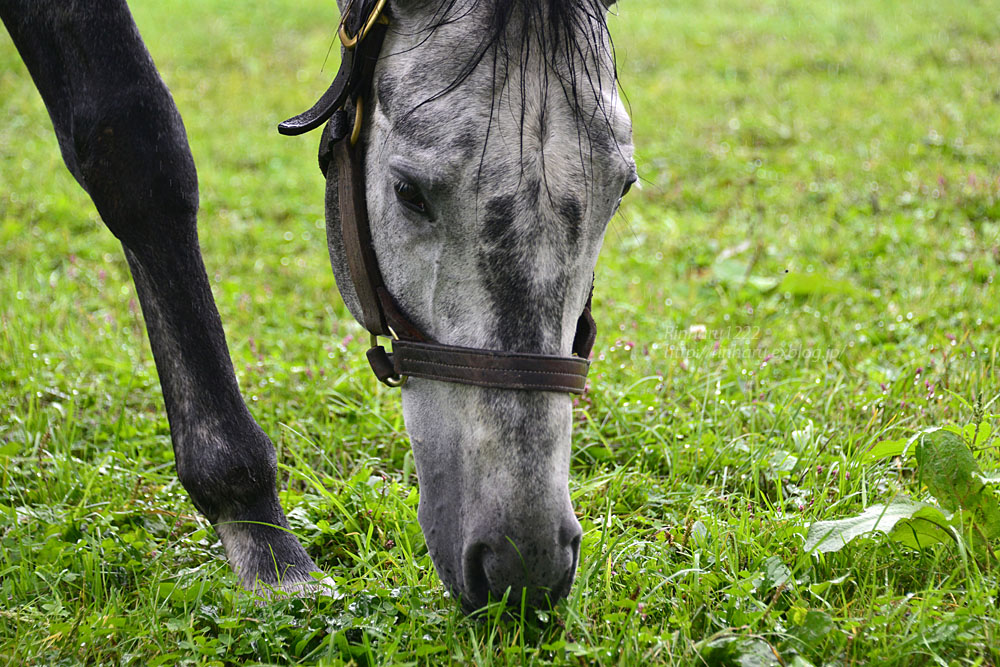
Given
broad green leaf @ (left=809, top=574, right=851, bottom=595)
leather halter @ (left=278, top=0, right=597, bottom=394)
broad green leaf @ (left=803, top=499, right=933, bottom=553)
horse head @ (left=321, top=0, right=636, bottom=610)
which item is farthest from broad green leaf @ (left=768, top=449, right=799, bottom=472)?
horse head @ (left=321, top=0, right=636, bottom=610)

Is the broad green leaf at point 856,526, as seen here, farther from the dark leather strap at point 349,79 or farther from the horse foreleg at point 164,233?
the dark leather strap at point 349,79

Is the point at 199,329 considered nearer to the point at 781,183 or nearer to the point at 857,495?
the point at 857,495

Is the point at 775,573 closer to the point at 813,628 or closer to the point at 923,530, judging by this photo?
the point at 813,628

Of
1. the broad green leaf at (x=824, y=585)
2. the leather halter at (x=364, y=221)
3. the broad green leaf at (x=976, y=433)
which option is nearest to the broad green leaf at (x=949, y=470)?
the broad green leaf at (x=976, y=433)

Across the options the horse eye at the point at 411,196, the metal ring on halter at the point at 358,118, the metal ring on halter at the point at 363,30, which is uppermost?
the metal ring on halter at the point at 363,30

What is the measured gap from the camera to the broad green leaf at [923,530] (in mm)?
2008

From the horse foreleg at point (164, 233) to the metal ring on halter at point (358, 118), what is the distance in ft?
2.03

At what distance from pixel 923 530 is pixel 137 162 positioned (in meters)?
2.28

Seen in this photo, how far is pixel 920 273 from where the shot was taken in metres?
4.21

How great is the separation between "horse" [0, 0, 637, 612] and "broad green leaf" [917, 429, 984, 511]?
948mm

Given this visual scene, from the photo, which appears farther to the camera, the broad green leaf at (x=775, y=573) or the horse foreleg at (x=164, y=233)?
the horse foreleg at (x=164, y=233)

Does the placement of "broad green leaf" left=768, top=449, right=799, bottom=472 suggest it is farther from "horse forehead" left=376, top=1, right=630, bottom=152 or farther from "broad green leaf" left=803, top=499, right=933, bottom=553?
"horse forehead" left=376, top=1, right=630, bottom=152

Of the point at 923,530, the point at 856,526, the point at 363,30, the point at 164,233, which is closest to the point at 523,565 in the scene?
the point at 856,526

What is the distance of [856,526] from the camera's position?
2.02 meters
